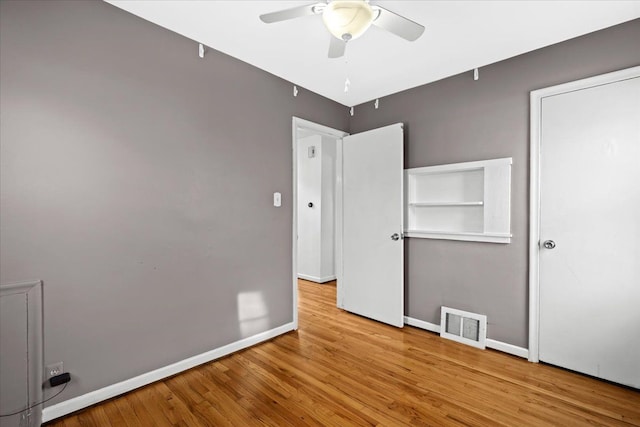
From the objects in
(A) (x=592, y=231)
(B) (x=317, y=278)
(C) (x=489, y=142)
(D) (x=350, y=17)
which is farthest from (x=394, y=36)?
(B) (x=317, y=278)

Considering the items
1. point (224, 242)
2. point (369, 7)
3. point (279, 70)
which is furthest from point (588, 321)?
point (279, 70)

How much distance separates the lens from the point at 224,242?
2.56 metres

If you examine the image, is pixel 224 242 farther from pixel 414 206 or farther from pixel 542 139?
pixel 542 139

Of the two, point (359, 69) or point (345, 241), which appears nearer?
point (359, 69)

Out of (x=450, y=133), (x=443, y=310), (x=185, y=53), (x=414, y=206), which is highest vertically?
(x=185, y=53)

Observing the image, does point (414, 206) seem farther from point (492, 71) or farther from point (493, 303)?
point (492, 71)

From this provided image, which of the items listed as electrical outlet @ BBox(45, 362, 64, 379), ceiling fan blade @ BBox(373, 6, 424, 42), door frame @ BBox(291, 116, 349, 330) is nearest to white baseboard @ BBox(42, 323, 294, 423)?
electrical outlet @ BBox(45, 362, 64, 379)

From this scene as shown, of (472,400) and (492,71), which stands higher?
(492,71)

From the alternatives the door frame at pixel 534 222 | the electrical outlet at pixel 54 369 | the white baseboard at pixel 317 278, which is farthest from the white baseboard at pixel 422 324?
the electrical outlet at pixel 54 369

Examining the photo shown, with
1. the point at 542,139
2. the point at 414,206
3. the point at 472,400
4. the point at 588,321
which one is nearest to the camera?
the point at 472,400

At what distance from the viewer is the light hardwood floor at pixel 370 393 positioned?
1778mm

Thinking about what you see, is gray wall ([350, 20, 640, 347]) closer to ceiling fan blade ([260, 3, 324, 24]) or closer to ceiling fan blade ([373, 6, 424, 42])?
ceiling fan blade ([373, 6, 424, 42])

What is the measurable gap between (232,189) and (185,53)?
111 cm

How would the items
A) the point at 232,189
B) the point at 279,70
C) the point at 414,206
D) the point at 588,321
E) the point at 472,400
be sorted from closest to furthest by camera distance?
1. the point at 472,400
2. the point at 588,321
3. the point at 232,189
4. the point at 279,70
5. the point at 414,206
